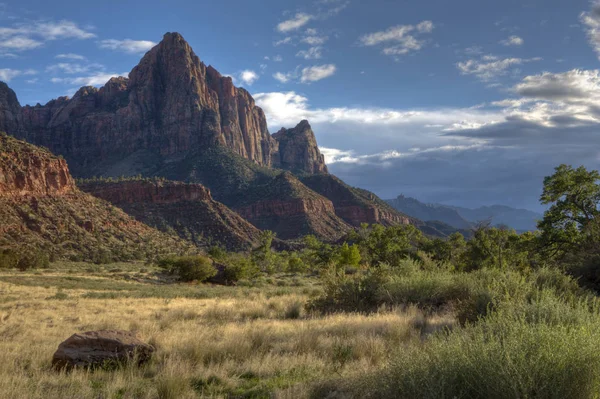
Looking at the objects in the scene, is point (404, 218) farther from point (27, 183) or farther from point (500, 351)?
point (500, 351)

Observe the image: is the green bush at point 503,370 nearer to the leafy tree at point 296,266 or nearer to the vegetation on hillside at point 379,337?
the vegetation on hillside at point 379,337

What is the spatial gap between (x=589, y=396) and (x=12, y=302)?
21.9m

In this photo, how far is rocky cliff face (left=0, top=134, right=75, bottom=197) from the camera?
217 ft

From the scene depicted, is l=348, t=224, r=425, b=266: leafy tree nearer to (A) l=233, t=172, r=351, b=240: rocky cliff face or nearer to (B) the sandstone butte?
(B) the sandstone butte

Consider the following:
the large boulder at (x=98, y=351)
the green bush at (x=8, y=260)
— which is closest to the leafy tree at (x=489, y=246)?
the large boulder at (x=98, y=351)

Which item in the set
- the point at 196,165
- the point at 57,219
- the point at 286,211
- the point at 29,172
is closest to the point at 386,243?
the point at 57,219

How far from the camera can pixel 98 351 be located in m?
7.52

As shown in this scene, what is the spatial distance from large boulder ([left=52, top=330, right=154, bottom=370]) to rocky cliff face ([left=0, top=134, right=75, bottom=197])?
7120cm

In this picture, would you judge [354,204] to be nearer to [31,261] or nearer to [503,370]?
[31,261]

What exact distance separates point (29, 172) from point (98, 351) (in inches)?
3013

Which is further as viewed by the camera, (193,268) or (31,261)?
(31,261)

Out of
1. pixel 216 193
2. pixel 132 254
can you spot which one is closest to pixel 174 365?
pixel 132 254

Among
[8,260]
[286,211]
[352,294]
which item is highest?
[286,211]

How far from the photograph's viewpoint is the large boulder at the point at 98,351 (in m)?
7.25
